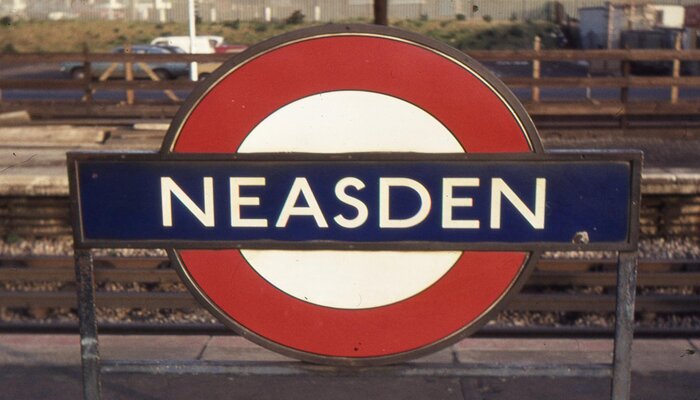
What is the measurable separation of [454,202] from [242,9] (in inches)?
1559

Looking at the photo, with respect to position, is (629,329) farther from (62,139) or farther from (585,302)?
(62,139)

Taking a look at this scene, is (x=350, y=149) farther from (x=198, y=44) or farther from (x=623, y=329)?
(x=198, y=44)

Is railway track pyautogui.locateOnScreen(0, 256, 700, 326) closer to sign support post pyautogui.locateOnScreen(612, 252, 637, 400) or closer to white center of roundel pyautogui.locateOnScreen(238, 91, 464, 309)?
sign support post pyautogui.locateOnScreen(612, 252, 637, 400)

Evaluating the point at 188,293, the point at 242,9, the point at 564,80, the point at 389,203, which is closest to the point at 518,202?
the point at 389,203

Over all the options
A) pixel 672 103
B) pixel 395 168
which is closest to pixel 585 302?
pixel 395 168

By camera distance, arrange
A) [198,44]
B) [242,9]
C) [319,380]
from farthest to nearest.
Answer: [242,9] < [198,44] < [319,380]

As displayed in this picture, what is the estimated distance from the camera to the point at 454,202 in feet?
5.96

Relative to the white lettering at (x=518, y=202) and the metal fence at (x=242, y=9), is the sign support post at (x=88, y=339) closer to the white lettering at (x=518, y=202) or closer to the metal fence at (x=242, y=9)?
the white lettering at (x=518, y=202)

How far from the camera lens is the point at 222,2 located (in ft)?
132

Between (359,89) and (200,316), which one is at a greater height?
(359,89)

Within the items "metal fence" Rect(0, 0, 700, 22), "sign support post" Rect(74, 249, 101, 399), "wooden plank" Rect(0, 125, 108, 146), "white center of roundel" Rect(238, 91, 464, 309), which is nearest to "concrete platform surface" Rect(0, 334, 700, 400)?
"sign support post" Rect(74, 249, 101, 399)

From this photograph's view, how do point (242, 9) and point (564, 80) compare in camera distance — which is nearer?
point (564, 80)

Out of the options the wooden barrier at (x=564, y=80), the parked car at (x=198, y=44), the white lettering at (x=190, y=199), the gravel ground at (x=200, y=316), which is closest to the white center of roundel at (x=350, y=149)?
the white lettering at (x=190, y=199)

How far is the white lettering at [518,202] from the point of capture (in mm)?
1804
